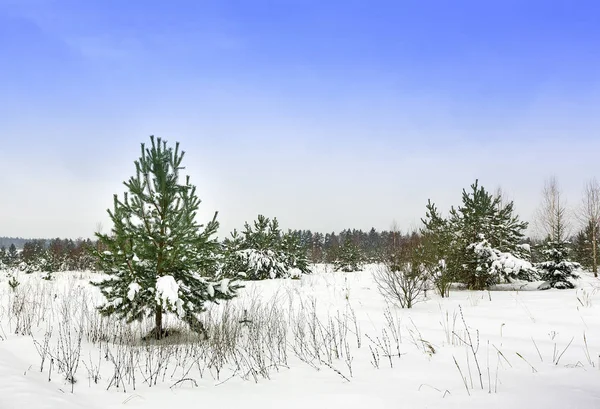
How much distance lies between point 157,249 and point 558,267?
55.3 ft

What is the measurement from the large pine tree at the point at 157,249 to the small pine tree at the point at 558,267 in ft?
50.1

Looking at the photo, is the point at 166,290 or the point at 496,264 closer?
the point at 166,290

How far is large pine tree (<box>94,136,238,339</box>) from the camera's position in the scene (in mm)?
6512

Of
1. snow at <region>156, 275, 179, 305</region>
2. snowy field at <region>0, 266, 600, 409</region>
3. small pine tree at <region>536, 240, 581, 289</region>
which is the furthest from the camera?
small pine tree at <region>536, 240, 581, 289</region>

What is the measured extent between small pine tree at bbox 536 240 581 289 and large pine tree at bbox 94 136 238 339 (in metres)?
15.3

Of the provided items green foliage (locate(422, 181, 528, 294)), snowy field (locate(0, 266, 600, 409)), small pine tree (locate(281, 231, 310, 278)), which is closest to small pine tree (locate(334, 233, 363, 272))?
small pine tree (locate(281, 231, 310, 278))

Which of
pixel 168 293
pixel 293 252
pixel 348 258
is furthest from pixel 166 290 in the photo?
pixel 348 258

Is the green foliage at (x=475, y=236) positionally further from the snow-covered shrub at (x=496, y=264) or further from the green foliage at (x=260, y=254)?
the green foliage at (x=260, y=254)

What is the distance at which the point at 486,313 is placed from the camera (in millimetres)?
8375

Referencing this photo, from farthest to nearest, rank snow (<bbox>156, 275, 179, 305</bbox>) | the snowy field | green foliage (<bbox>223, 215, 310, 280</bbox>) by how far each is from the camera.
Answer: green foliage (<bbox>223, 215, 310, 280</bbox>) → snow (<bbox>156, 275, 179, 305</bbox>) → the snowy field

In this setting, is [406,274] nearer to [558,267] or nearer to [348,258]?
[558,267]

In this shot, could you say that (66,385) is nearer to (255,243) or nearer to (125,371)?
(125,371)

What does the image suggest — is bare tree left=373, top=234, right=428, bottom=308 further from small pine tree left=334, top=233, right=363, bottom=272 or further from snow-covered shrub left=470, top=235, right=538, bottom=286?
small pine tree left=334, top=233, right=363, bottom=272

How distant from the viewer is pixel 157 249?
6.70 m
